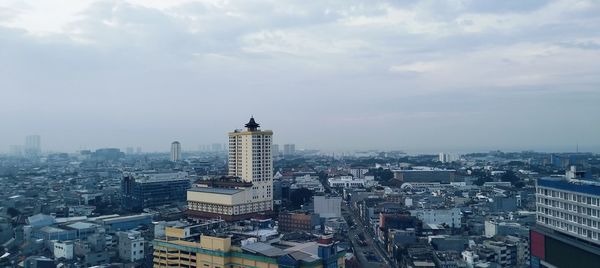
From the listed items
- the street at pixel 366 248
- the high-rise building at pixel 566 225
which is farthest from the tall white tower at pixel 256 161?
the high-rise building at pixel 566 225

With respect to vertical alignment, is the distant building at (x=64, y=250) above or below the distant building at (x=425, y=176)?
below

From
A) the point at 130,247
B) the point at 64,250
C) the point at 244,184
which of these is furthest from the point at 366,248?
the point at 64,250

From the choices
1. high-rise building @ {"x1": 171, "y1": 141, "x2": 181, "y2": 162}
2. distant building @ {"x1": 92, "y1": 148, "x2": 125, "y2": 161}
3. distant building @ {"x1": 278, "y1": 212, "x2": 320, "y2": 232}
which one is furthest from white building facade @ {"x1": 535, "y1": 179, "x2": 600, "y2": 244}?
distant building @ {"x1": 92, "y1": 148, "x2": 125, "y2": 161}

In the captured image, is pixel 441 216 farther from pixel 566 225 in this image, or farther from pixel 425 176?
pixel 425 176

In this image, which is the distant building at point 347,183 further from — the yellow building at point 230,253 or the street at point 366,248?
the yellow building at point 230,253

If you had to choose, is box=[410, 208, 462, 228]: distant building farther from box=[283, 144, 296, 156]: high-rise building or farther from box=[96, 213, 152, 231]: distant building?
box=[283, 144, 296, 156]: high-rise building

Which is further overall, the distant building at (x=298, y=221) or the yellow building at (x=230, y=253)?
the distant building at (x=298, y=221)

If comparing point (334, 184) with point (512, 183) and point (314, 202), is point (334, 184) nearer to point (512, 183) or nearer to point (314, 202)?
point (512, 183)
